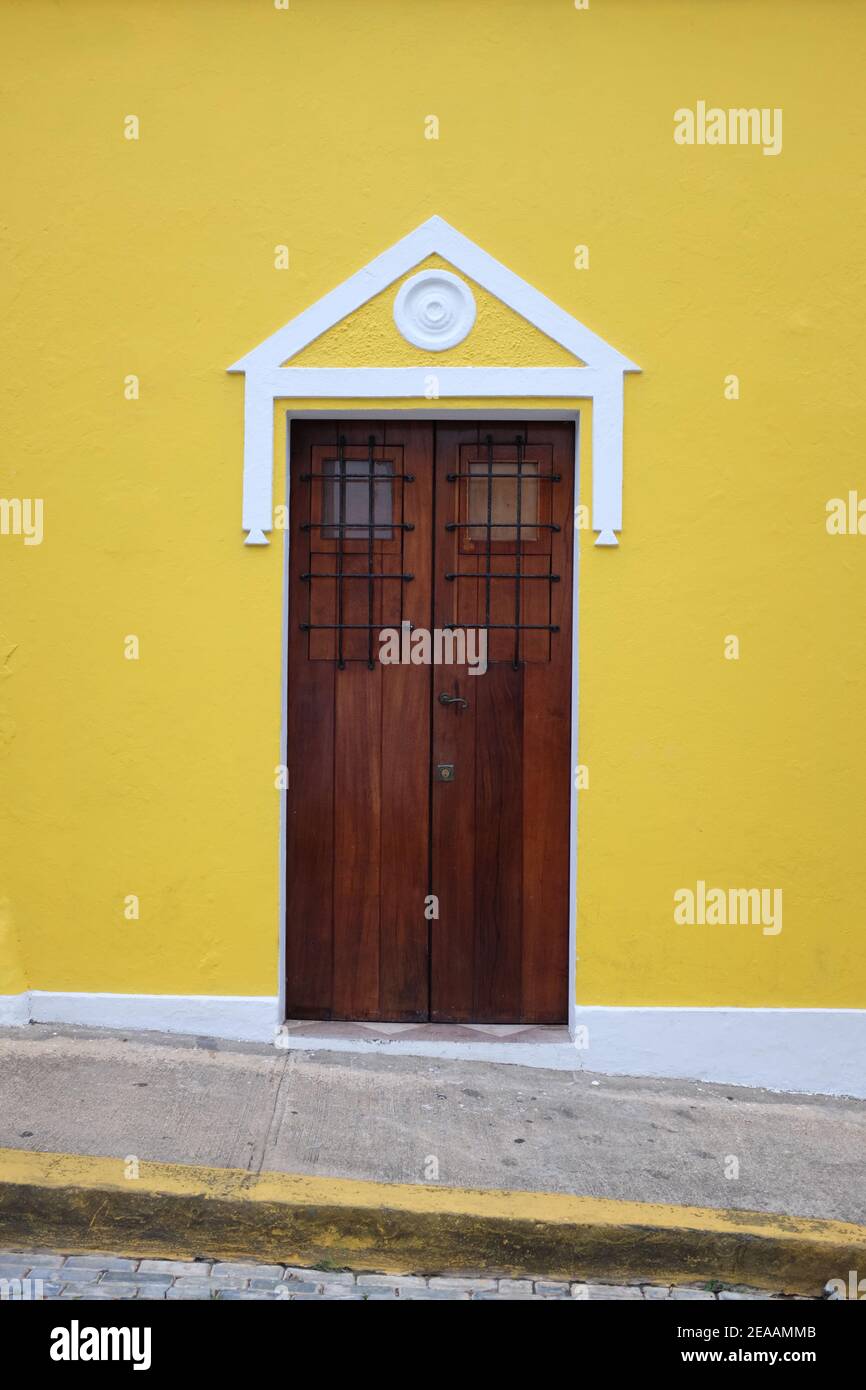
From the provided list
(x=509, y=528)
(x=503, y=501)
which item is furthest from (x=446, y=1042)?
(x=503, y=501)

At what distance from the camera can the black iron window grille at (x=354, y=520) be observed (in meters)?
4.73

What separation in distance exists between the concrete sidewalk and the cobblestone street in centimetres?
28

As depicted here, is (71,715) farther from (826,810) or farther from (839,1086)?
(839,1086)

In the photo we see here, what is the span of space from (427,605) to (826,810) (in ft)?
6.05

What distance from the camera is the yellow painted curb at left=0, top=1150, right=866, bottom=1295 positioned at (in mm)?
3383

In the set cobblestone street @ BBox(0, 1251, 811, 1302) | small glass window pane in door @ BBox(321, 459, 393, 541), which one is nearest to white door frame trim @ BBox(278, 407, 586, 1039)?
small glass window pane in door @ BBox(321, 459, 393, 541)

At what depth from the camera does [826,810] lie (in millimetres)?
4559

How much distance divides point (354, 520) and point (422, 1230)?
2.74 metres

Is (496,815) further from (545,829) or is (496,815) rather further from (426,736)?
(426,736)

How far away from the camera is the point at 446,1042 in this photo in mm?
4598

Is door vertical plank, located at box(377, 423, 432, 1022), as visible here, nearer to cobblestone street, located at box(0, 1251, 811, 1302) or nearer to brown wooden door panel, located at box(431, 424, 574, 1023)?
brown wooden door panel, located at box(431, 424, 574, 1023)

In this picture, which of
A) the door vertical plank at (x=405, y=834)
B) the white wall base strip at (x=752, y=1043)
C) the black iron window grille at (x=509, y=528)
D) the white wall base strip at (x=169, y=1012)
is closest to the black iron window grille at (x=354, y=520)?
the door vertical plank at (x=405, y=834)

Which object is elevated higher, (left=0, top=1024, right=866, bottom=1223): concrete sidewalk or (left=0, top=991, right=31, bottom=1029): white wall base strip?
(left=0, top=991, right=31, bottom=1029): white wall base strip

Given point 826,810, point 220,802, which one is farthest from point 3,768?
point 826,810
